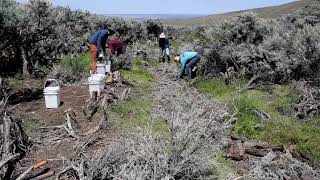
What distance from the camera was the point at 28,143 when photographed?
23.2ft

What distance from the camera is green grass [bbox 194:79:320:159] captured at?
857cm

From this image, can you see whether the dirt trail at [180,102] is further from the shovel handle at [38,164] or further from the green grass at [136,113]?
the shovel handle at [38,164]

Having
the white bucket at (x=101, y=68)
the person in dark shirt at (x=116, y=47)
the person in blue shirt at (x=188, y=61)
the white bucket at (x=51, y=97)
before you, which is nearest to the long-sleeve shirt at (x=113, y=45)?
the person in dark shirt at (x=116, y=47)

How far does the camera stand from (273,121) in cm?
948

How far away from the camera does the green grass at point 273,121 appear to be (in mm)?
8570

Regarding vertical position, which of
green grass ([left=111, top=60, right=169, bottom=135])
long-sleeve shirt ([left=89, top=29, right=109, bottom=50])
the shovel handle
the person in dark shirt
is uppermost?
long-sleeve shirt ([left=89, top=29, right=109, bottom=50])

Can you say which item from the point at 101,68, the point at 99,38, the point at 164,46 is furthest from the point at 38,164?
the point at 164,46

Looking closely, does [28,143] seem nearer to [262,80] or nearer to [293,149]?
[293,149]

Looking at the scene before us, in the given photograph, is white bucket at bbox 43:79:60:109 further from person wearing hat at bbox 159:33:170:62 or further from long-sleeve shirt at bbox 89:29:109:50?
person wearing hat at bbox 159:33:170:62

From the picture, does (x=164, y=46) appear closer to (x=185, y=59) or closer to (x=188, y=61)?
(x=188, y=61)

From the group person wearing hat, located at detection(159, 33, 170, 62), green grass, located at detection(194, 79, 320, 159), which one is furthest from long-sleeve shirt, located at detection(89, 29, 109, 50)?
person wearing hat, located at detection(159, 33, 170, 62)

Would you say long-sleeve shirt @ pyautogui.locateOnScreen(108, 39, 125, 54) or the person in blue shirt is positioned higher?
long-sleeve shirt @ pyautogui.locateOnScreen(108, 39, 125, 54)

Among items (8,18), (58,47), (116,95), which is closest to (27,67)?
(8,18)

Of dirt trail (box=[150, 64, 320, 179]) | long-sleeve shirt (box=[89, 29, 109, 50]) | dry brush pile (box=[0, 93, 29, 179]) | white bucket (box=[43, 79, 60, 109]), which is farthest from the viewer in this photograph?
long-sleeve shirt (box=[89, 29, 109, 50])
